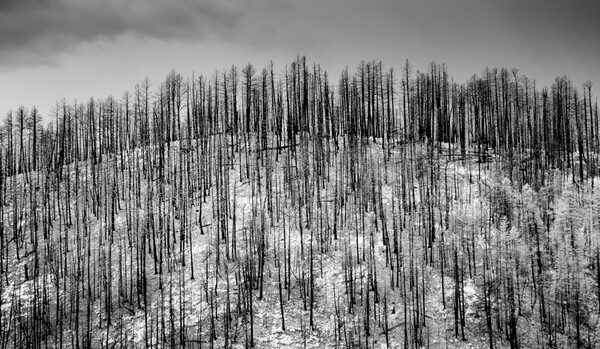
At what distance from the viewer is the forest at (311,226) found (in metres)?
32.0

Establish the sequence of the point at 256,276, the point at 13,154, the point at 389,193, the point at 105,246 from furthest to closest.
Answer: the point at 13,154, the point at 389,193, the point at 105,246, the point at 256,276

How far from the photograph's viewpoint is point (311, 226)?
43.5 m

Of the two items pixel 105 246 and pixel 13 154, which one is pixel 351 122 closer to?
pixel 105 246

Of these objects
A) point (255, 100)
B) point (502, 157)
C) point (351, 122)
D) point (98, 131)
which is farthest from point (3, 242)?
point (502, 157)

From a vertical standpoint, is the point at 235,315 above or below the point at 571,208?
below

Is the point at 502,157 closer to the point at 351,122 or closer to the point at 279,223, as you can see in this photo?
the point at 351,122

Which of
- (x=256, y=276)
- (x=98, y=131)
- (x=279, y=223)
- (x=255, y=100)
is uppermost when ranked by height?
(x=255, y=100)

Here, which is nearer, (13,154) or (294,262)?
(294,262)

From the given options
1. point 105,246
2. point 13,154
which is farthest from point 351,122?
point 13,154

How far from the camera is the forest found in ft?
105

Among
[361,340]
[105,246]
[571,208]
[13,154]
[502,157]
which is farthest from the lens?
[13,154]

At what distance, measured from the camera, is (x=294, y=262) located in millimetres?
38594

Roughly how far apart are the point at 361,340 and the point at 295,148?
34693 millimetres

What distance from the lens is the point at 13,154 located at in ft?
226
